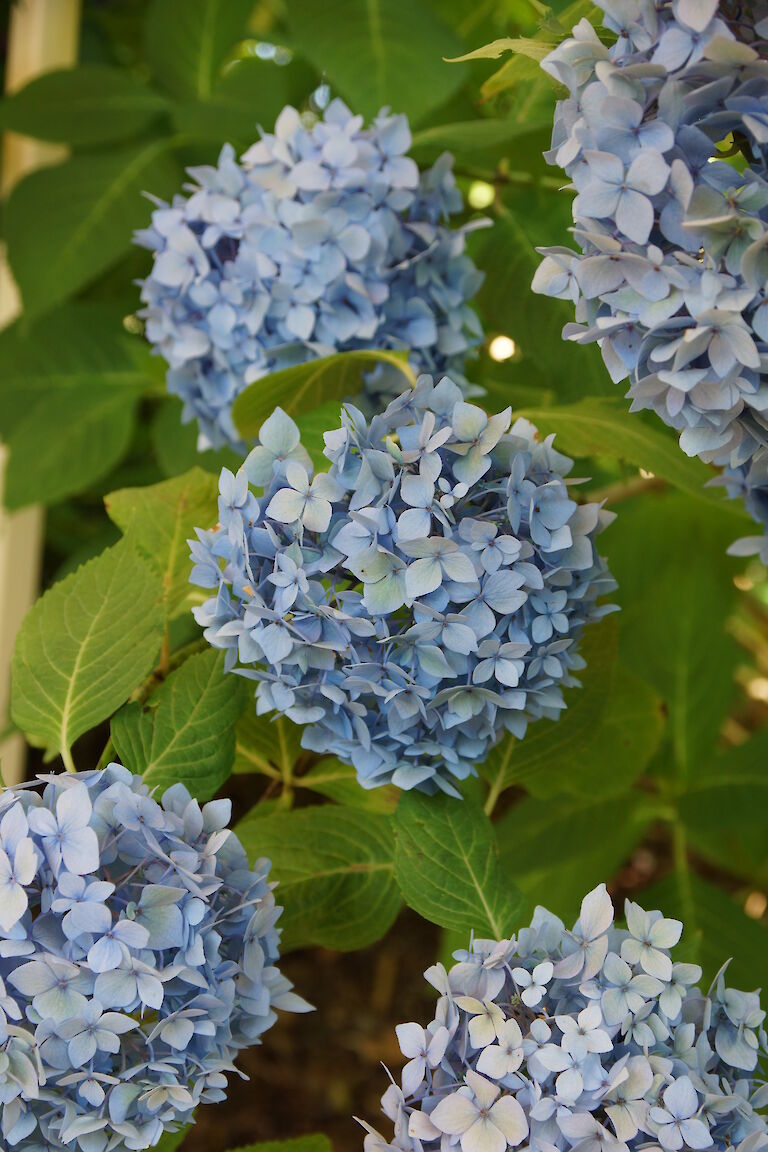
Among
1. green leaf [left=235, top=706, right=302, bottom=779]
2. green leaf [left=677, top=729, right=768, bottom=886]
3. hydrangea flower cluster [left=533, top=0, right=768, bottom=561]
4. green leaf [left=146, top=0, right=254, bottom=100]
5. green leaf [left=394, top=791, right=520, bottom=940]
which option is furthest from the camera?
green leaf [left=146, top=0, right=254, bottom=100]

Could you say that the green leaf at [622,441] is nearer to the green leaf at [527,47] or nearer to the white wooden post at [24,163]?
the green leaf at [527,47]

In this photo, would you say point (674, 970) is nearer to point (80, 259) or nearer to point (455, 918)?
point (455, 918)

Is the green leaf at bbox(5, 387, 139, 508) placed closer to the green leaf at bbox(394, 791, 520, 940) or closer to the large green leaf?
the large green leaf

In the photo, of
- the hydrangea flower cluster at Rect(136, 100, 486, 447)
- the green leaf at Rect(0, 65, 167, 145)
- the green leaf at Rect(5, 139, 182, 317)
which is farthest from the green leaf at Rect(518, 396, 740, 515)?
the green leaf at Rect(0, 65, 167, 145)

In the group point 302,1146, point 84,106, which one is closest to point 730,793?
point 302,1146

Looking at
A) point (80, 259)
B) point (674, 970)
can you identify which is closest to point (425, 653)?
point (674, 970)

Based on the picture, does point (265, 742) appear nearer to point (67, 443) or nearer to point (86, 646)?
point (86, 646)
